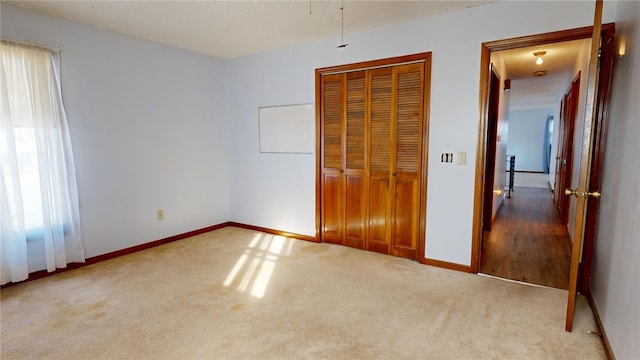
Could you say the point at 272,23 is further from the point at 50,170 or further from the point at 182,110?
the point at 50,170

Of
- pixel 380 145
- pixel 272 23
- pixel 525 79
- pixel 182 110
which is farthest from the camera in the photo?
pixel 525 79

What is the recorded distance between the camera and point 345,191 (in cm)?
382

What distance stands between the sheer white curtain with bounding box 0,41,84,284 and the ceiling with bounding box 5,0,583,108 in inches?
22.2

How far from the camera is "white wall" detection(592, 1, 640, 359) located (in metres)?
1.65

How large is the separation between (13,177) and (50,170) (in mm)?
258

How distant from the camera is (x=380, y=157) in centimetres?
353

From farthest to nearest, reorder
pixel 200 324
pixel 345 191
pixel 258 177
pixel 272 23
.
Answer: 1. pixel 258 177
2. pixel 345 191
3. pixel 272 23
4. pixel 200 324

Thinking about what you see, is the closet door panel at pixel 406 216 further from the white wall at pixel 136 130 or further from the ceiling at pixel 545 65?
the white wall at pixel 136 130

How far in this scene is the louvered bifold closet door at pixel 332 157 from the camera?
377 centimetres

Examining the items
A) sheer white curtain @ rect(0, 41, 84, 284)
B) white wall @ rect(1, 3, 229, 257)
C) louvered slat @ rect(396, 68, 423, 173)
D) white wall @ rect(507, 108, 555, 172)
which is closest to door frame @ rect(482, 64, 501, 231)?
louvered slat @ rect(396, 68, 423, 173)

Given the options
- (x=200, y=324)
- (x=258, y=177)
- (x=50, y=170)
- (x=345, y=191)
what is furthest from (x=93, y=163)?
(x=345, y=191)

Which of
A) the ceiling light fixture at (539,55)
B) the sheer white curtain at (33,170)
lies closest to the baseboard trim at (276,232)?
the sheer white curtain at (33,170)

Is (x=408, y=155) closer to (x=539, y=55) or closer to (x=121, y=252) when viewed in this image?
(x=539, y=55)

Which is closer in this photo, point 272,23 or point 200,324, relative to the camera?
point 200,324
